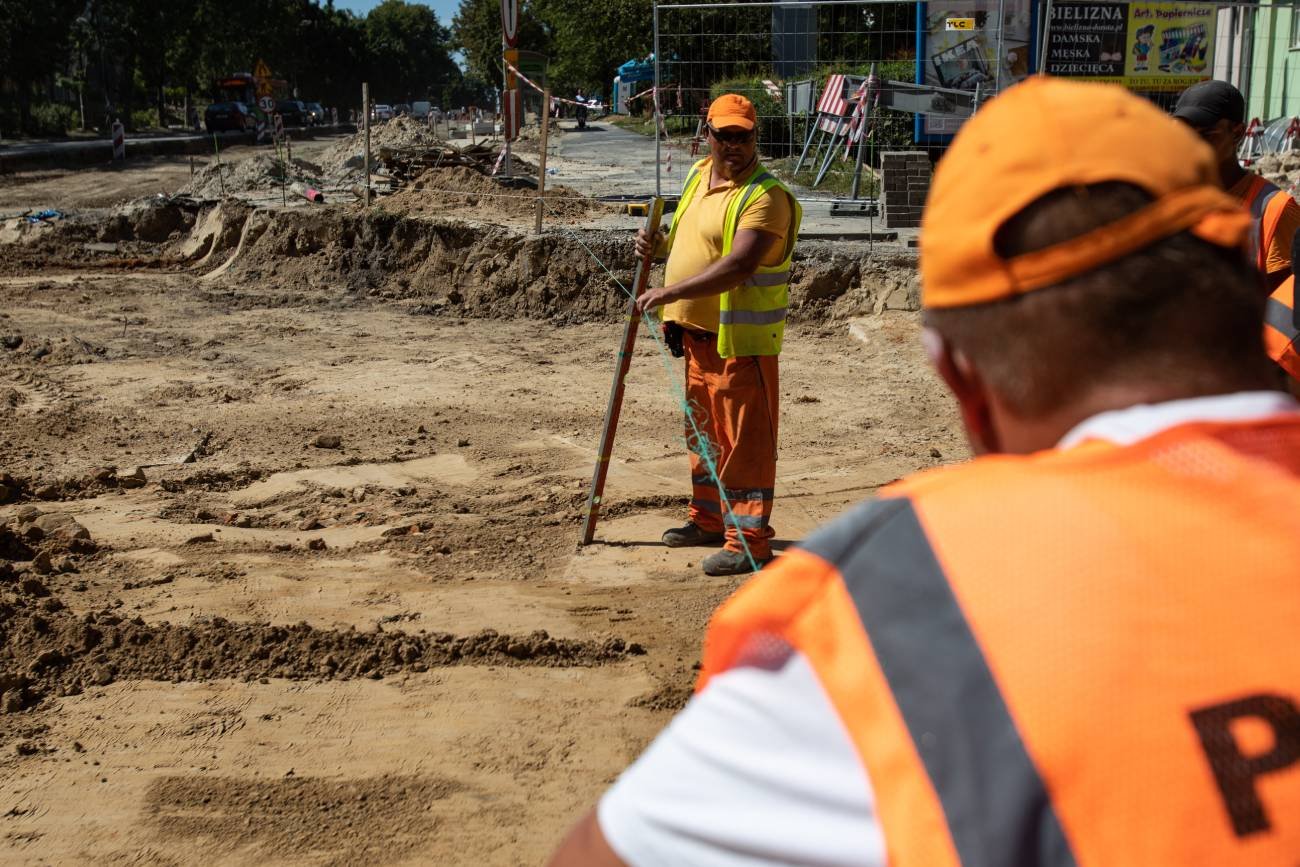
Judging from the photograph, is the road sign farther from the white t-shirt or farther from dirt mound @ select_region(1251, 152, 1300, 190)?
the white t-shirt

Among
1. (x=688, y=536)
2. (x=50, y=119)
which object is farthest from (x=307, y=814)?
(x=50, y=119)

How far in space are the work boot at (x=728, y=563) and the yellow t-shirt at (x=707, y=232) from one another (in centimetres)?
105

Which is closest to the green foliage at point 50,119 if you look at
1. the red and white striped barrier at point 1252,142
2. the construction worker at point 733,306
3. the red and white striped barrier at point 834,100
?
the red and white striped barrier at point 834,100

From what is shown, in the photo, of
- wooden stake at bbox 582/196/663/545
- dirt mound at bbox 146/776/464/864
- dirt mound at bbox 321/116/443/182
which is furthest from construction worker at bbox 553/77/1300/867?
dirt mound at bbox 321/116/443/182

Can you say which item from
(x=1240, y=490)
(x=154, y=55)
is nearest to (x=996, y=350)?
(x=1240, y=490)

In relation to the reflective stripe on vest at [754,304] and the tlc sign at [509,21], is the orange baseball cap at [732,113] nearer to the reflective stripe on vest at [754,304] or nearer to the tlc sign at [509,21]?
the reflective stripe on vest at [754,304]

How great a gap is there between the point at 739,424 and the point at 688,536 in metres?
0.81

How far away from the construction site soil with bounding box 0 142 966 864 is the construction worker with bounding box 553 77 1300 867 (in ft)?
8.46

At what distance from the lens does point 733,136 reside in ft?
16.7

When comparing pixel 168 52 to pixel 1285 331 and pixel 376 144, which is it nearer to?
pixel 376 144

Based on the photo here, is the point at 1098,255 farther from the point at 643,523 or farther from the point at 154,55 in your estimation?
the point at 154,55

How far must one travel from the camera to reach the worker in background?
145 inches

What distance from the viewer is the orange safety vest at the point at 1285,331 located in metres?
3.70

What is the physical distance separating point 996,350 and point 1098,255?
116mm
